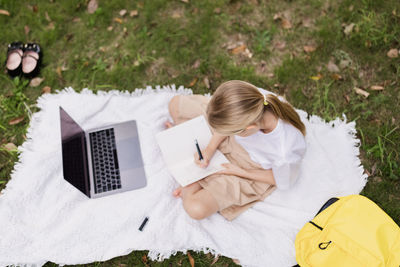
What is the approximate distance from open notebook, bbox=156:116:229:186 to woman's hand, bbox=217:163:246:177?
5cm

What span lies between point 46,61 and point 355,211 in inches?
156

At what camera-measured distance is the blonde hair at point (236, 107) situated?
89.0 inches

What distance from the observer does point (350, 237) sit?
7.79 feet

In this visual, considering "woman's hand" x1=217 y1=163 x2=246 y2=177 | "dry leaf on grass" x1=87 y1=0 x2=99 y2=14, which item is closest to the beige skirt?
"woman's hand" x1=217 y1=163 x2=246 y2=177

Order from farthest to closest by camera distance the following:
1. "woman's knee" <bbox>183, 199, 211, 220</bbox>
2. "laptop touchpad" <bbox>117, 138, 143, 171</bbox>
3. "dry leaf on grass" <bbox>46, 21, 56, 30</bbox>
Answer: "dry leaf on grass" <bbox>46, 21, 56, 30</bbox>, "laptop touchpad" <bbox>117, 138, 143, 171</bbox>, "woman's knee" <bbox>183, 199, 211, 220</bbox>

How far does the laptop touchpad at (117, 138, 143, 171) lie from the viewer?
3.23m

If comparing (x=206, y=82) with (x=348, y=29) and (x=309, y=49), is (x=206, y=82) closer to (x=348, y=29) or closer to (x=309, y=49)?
(x=309, y=49)

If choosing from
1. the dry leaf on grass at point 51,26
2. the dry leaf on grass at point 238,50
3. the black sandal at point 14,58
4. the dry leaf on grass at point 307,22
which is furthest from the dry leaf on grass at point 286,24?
the black sandal at point 14,58

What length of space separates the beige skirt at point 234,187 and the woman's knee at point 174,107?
0.65 meters

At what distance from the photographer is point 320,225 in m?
2.57

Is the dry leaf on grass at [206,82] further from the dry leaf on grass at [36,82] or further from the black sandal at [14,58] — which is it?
the black sandal at [14,58]

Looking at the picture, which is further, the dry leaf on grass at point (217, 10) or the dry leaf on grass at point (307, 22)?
the dry leaf on grass at point (217, 10)

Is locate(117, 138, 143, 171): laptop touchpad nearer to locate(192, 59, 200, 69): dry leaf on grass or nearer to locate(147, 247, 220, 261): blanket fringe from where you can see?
locate(147, 247, 220, 261): blanket fringe

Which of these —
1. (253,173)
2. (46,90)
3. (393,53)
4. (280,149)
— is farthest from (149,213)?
(393,53)
